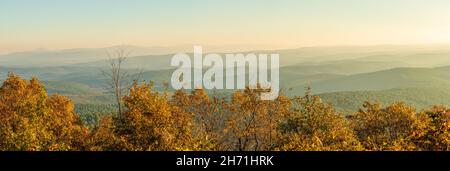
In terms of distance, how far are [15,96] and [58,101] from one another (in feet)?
26.2

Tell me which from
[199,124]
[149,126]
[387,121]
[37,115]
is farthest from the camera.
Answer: [387,121]

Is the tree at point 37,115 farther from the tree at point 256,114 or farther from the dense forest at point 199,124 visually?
the tree at point 256,114

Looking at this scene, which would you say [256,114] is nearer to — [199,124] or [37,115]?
[199,124]

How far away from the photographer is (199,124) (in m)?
67.4

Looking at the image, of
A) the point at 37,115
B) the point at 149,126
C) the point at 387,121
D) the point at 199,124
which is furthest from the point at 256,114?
the point at 37,115

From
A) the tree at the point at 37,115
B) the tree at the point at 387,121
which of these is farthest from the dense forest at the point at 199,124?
the tree at the point at 387,121

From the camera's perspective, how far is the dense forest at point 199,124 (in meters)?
41.0

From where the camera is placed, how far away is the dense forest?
4097 cm

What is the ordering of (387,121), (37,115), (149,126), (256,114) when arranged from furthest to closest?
(387,121) < (256,114) < (37,115) < (149,126)

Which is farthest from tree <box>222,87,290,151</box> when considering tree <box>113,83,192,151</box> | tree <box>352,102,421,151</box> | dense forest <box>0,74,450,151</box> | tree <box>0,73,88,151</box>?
tree <box>113,83,192,151</box>

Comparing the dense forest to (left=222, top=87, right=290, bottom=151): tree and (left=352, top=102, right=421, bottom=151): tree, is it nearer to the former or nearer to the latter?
(left=222, top=87, right=290, bottom=151): tree
